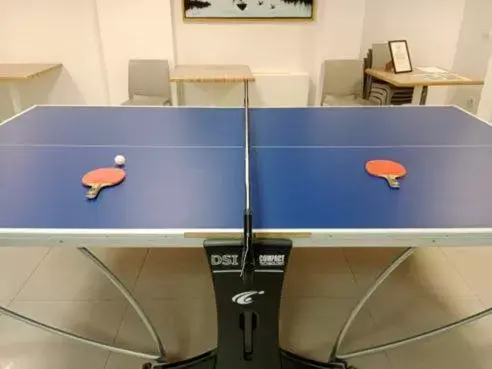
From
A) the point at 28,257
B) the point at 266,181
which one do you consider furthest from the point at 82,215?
the point at 28,257

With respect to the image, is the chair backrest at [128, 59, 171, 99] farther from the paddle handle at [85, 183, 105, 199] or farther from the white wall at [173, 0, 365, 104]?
the paddle handle at [85, 183, 105, 199]

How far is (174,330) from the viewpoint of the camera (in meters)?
1.95

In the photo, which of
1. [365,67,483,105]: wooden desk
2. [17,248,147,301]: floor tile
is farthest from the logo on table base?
[365,67,483,105]: wooden desk

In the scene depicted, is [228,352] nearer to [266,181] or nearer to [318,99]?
[266,181]

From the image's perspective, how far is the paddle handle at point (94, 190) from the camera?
1394 mm

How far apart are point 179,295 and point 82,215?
101 centimetres

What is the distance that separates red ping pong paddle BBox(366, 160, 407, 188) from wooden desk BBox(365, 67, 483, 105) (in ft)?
6.74

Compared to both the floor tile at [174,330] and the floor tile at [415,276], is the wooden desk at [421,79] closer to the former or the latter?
the floor tile at [415,276]

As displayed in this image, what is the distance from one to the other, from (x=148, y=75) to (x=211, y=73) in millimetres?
700

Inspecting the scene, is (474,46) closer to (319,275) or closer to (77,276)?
(319,275)

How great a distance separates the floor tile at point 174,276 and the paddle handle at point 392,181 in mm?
1136

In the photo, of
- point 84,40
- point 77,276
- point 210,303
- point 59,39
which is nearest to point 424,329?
point 210,303

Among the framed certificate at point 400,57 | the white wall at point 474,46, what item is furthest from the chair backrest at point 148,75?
the white wall at point 474,46

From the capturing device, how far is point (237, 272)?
49.2 inches
